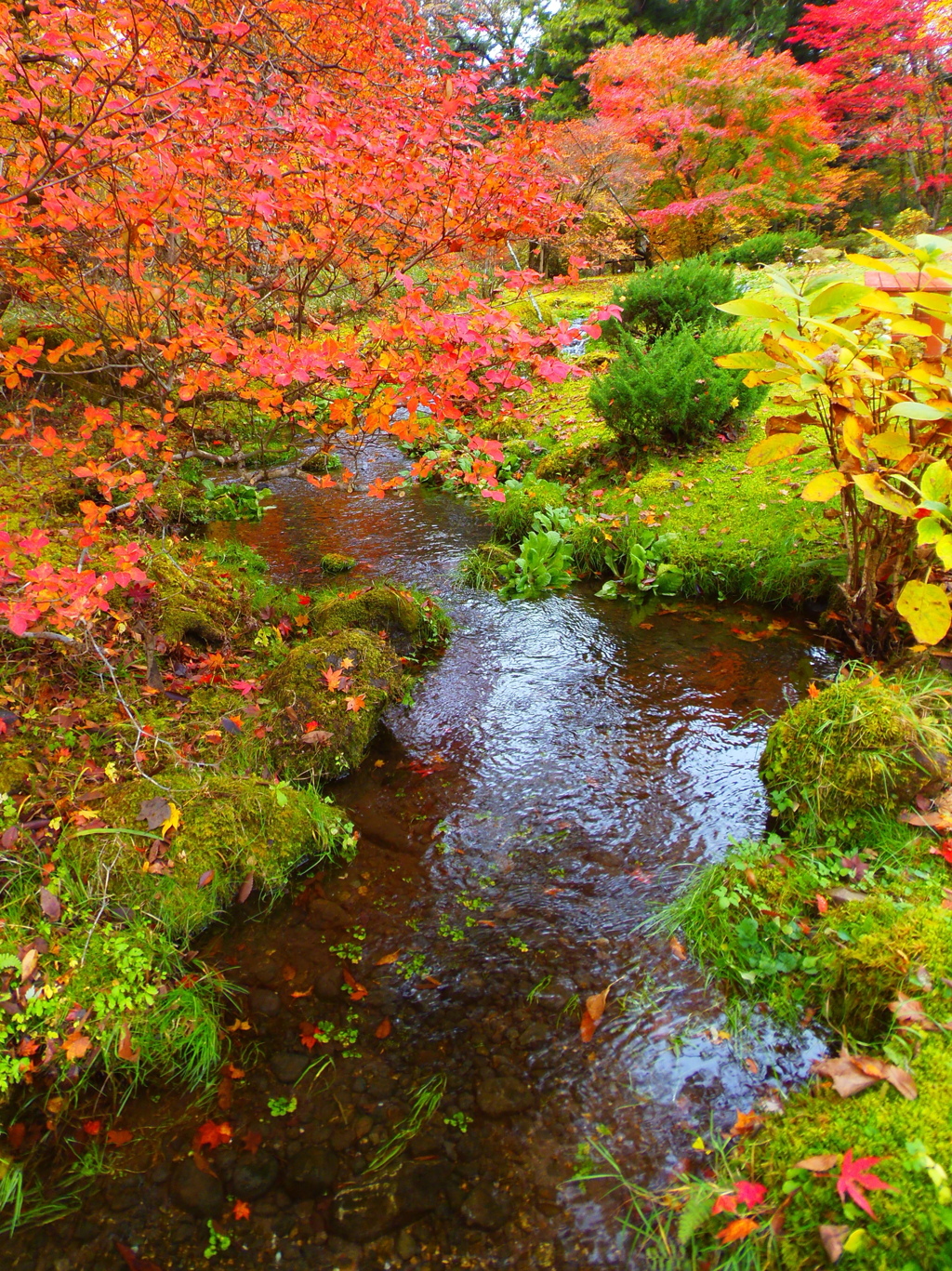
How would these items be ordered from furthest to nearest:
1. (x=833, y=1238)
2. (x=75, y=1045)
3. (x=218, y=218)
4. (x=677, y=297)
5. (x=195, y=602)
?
(x=677, y=297) → (x=195, y=602) → (x=218, y=218) → (x=75, y=1045) → (x=833, y=1238)

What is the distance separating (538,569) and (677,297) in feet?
13.3

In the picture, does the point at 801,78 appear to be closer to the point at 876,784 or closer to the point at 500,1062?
the point at 876,784

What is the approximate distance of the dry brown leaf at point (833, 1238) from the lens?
1449 millimetres

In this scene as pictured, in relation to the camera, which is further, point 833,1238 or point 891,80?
point 891,80

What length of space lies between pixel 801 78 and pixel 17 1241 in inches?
717

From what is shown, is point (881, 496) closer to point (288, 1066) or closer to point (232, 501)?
point (288, 1066)

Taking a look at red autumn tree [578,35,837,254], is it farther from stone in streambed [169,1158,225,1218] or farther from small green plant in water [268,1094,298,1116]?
stone in streambed [169,1158,225,1218]

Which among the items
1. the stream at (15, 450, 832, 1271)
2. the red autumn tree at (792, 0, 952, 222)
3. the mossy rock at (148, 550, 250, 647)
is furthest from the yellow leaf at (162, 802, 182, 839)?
the red autumn tree at (792, 0, 952, 222)

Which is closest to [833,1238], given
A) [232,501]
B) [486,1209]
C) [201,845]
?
[486,1209]

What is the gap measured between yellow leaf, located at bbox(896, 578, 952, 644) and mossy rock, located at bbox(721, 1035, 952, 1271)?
5.00ft

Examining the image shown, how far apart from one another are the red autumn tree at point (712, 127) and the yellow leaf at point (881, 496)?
13.3 m

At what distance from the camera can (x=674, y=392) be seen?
626cm

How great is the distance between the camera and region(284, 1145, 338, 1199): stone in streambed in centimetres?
196

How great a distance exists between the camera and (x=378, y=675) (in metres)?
4.04
